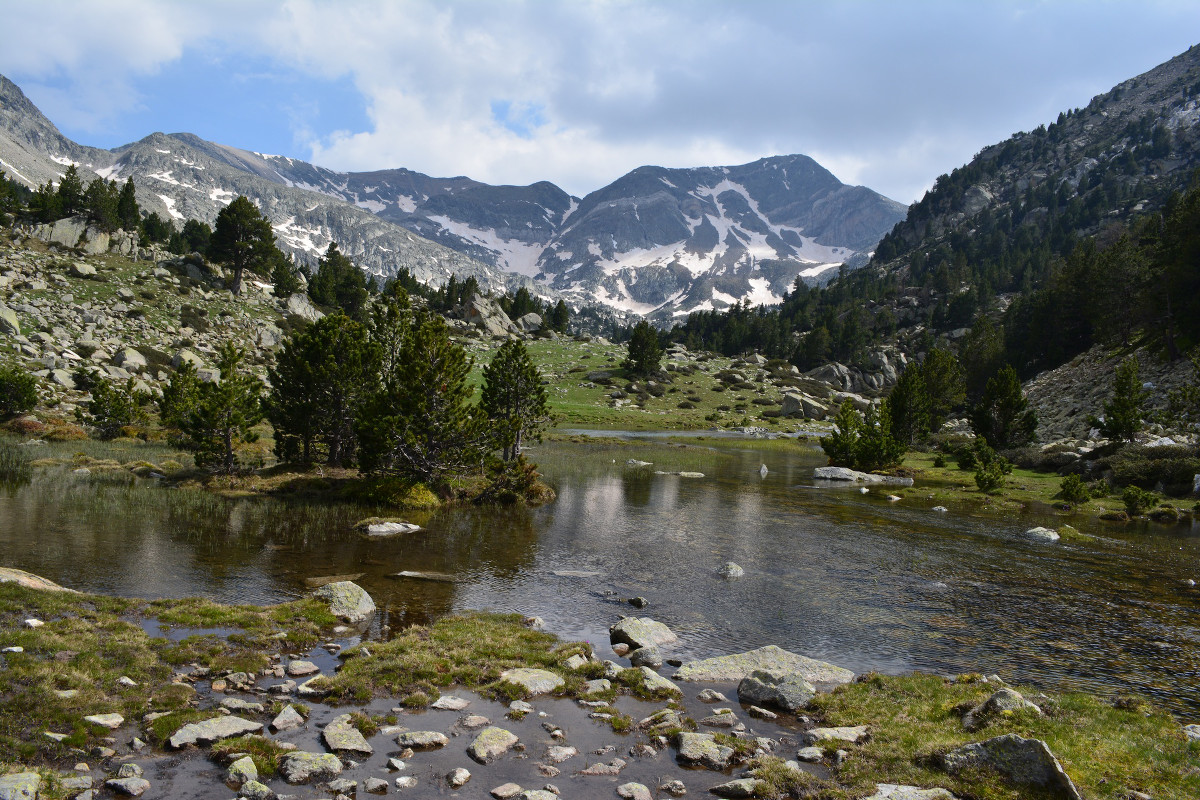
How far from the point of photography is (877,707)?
13375 mm

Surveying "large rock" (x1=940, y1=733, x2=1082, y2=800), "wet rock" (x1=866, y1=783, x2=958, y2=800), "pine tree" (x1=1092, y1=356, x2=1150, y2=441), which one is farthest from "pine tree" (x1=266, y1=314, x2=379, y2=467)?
"pine tree" (x1=1092, y1=356, x2=1150, y2=441)

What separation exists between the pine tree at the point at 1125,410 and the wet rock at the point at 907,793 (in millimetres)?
58118

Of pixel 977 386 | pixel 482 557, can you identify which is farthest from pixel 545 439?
pixel 977 386

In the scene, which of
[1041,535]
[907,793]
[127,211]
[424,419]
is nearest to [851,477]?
[1041,535]

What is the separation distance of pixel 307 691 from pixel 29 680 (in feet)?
15.8

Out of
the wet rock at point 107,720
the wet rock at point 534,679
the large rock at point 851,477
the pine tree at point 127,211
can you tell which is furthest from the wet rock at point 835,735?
the pine tree at point 127,211

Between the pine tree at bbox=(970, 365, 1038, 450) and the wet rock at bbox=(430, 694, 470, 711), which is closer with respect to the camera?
the wet rock at bbox=(430, 694, 470, 711)

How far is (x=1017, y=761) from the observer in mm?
9789

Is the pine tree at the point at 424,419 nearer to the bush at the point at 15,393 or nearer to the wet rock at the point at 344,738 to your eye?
the wet rock at the point at 344,738

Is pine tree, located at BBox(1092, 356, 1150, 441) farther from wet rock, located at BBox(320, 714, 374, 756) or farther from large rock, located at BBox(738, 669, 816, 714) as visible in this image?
wet rock, located at BBox(320, 714, 374, 756)

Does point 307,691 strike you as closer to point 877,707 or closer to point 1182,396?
point 877,707

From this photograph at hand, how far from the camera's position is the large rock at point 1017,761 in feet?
30.8

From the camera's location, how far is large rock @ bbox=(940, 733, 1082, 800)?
9.38 m

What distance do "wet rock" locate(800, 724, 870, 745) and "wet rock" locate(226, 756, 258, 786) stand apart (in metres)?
9.80
